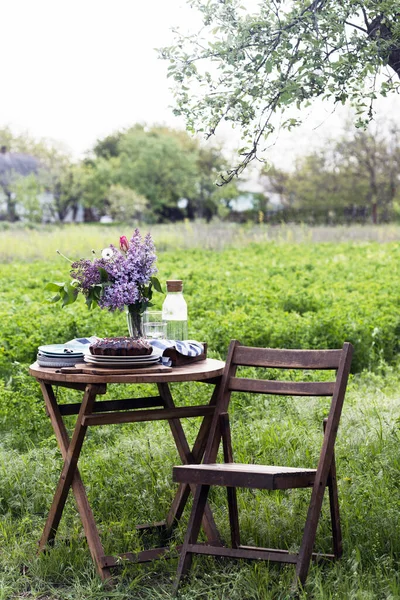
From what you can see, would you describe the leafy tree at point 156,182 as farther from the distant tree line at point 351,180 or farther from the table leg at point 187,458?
the table leg at point 187,458

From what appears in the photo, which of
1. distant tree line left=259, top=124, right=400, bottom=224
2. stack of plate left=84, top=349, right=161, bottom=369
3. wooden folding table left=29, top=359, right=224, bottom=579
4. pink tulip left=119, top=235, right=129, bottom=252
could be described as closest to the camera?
wooden folding table left=29, top=359, right=224, bottom=579

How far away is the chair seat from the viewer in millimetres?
3609

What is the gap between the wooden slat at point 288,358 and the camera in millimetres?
4133

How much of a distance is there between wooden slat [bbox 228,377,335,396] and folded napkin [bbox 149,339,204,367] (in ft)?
0.92

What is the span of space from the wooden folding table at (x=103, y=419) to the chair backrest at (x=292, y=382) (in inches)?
4.3

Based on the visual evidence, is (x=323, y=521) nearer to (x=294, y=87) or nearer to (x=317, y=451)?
(x=317, y=451)

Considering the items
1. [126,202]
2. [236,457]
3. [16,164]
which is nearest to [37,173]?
[16,164]

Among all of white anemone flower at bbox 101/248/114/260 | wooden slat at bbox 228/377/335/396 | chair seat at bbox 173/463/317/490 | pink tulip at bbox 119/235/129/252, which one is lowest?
chair seat at bbox 173/463/317/490

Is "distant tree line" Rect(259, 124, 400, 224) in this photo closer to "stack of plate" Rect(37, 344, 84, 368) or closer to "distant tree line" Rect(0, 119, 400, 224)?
"distant tree line" Rect(0, 119, 400, 224)

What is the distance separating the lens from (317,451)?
5.69 m

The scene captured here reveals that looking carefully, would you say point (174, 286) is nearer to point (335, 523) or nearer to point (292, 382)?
point (292, 382)

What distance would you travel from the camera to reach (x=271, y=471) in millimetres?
3723

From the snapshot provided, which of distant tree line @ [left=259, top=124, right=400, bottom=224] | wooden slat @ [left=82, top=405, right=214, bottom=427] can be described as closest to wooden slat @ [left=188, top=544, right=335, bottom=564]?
wooden slat @ [left=82, top=405, right=214, bottom=427]

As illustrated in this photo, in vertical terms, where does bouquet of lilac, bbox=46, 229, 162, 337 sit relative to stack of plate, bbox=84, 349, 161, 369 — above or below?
above
